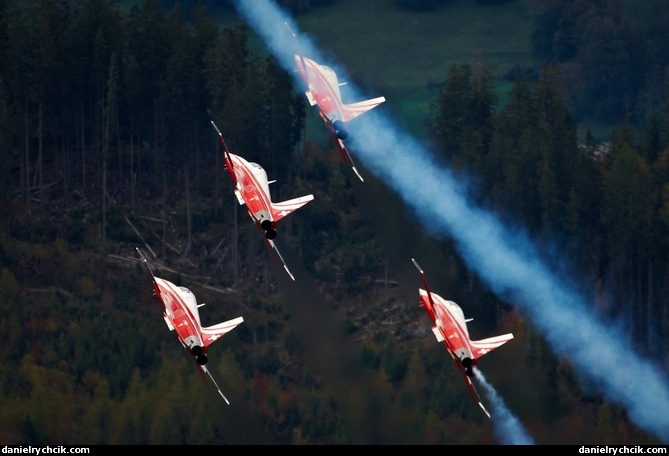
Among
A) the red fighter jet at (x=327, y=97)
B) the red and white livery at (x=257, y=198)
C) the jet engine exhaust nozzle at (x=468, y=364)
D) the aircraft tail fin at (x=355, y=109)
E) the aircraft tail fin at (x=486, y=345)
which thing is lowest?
the aircraft tail fin at (x=486, y=345)

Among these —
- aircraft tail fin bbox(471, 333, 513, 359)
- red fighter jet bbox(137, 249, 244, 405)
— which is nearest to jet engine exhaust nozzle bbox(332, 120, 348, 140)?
red fighter jet bbox(137, 249, 244, 405)

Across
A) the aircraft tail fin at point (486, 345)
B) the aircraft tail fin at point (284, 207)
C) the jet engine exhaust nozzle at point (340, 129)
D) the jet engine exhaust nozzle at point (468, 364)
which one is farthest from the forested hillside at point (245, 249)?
the aircraft tail fin at point (284, 207)

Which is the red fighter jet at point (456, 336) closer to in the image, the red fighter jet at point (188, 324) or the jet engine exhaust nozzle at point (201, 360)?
the red fighter jet at point (188, 324)

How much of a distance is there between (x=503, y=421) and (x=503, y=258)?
12.1 meters

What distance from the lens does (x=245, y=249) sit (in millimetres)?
167125

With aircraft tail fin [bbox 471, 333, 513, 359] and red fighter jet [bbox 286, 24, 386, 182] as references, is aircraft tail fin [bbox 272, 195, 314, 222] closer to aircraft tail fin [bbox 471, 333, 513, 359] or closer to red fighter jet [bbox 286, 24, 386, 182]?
red fighter jet [bbox 286, 24, 386, 182]

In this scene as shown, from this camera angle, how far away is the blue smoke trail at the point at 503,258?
137625 millimetres

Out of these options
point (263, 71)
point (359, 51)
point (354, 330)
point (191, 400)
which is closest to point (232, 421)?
point (191, 400)

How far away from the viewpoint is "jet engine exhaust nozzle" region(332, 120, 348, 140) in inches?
4719

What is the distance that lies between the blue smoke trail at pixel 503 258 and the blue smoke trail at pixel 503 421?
642 centimetres

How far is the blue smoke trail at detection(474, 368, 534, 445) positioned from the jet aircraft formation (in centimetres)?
1515

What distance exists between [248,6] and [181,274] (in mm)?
36160

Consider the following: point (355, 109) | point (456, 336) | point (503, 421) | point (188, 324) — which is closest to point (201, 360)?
point (188, 324)
